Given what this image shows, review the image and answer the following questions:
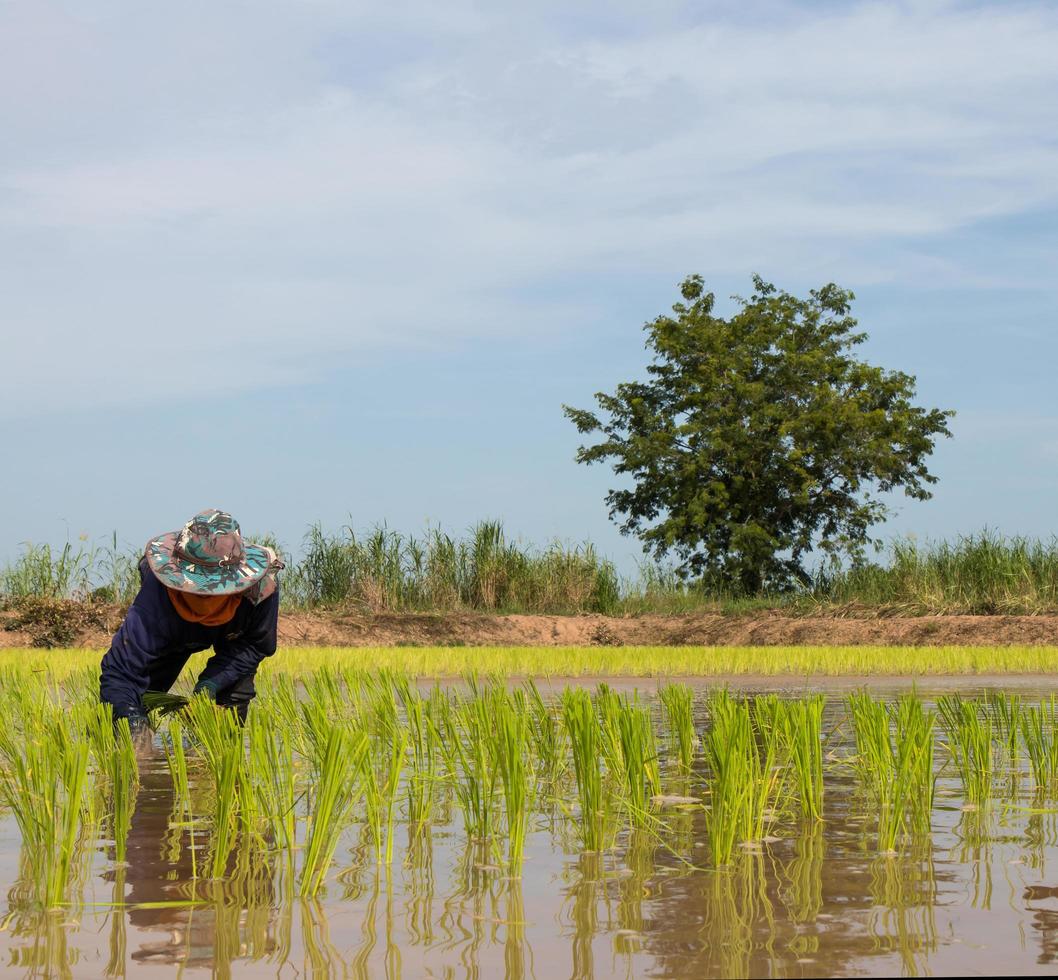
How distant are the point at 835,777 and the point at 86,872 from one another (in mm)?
3051

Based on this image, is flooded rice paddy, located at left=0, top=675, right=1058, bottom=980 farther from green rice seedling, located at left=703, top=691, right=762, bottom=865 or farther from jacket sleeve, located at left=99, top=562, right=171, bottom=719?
jacket sleeve, located at left=99, top=562, right=171, bottom=719

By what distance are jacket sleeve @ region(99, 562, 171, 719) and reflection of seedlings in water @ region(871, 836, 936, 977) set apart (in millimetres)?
3089

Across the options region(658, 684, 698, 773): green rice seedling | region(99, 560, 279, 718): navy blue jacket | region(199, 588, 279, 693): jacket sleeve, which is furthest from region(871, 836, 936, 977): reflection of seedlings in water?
region(199, 588, 279, 693): jacket sleeve

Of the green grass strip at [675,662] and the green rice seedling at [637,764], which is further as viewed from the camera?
the green grass strip at [675,662]

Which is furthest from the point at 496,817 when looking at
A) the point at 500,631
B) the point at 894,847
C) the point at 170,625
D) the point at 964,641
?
the point at 500,631

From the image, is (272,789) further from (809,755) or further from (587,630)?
(587,630)

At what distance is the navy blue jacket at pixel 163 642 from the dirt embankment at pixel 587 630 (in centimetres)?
1611

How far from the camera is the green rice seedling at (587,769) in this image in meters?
3.84

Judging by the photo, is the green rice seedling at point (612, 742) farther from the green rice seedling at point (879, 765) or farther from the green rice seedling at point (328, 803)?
the green rice seedling at point (328, 803)

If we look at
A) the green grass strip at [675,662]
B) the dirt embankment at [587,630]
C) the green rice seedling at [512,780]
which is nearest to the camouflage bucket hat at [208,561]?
the green rice seedling at [512,780]

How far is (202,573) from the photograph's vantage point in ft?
16.6

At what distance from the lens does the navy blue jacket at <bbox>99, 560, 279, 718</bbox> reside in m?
5.32

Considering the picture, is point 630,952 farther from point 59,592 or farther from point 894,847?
point 59,592

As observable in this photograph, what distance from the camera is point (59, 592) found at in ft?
76.6
